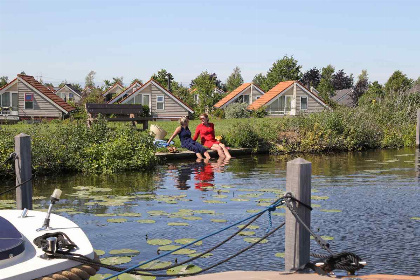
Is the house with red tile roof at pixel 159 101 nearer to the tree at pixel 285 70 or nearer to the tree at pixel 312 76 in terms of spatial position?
the tree at pixel 285 70

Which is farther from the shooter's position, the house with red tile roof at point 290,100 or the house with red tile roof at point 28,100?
the house with red tile roof at point 290,100

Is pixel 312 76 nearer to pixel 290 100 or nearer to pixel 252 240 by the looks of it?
pixel 290 100

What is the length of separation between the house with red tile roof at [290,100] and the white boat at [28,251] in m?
50.0

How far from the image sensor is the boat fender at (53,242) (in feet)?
17.3

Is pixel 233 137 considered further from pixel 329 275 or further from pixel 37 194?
pixel 329 275

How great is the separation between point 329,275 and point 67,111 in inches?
1677

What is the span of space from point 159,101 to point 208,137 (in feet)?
103

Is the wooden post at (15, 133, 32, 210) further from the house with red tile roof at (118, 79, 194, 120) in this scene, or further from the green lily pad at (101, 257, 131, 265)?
the house with red tile roof at (118, 79, 194, 120)

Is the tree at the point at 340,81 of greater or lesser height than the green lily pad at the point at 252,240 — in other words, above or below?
above

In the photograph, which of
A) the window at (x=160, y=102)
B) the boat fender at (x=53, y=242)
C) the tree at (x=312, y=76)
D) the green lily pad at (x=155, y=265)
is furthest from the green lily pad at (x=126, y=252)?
the tree at (x=312, y=76)

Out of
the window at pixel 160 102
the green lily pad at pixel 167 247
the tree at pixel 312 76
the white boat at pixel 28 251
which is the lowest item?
the green lily pad at pixel 167 247

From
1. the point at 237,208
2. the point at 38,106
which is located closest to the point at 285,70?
the point at 38,106

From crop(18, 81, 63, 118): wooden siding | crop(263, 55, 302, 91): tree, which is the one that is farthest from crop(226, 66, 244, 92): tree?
crop(18, 81, 63, 118): wooden siding

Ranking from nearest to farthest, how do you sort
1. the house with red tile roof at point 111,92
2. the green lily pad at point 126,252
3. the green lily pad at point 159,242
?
the green lily pad at point 126,252 < the green lily pad at point 159,242 < the house with red tile roof at point 111,92
